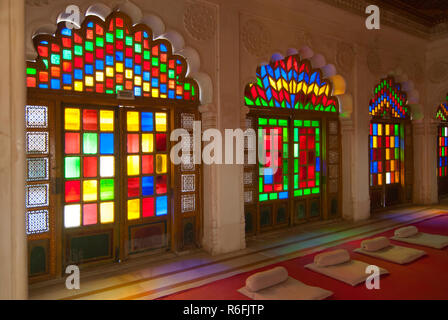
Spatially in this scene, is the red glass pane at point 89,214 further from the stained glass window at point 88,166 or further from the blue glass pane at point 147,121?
the blue glass pane at point 147,121

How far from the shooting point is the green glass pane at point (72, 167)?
12.7 feet

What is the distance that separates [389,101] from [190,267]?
18.8 ft

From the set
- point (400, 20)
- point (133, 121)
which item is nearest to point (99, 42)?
point (133, 121)

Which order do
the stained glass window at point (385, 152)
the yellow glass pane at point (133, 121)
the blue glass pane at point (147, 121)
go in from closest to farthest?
the yellow glass pane at point (133, 121) → the blue glass pane at point (147, 121) → the stained glass window at point (385, 152)

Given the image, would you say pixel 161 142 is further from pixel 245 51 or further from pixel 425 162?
pixel 425 162

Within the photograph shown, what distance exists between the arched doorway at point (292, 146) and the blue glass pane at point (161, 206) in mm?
1333

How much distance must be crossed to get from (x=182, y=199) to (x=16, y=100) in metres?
2.66

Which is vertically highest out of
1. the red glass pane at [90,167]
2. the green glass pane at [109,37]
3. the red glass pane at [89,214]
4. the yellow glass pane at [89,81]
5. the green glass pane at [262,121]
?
the green glass pane at [109,37]

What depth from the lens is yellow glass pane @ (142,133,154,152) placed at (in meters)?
4.38

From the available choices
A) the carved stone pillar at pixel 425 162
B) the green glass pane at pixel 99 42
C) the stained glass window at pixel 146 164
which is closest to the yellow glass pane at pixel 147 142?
the stained glass window at pixel 146 164

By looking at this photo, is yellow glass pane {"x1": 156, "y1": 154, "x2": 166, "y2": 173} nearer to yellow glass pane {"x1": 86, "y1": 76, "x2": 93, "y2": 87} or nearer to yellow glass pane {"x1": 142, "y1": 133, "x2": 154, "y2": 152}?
yellow glass pane {"x1": 142, "y1": 133, "x2": 154, "y2": 152}

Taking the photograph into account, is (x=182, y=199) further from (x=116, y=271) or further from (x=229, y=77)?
(x=229, y=77)

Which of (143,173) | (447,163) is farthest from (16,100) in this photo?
(447,163)
